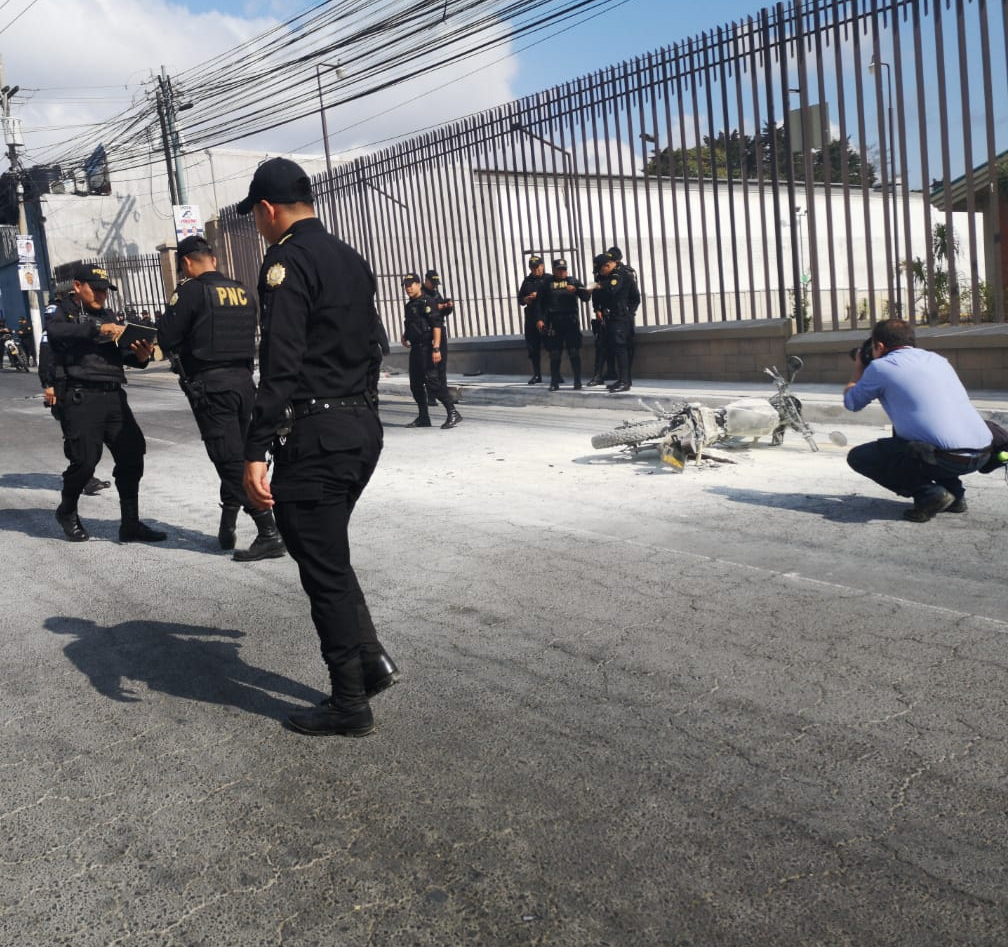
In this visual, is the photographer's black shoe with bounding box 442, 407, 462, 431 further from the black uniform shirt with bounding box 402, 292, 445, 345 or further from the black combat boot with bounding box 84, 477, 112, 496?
the black combat boot with bounding box 84, 477, 112, 496

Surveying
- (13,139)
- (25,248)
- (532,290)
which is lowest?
(532,290)

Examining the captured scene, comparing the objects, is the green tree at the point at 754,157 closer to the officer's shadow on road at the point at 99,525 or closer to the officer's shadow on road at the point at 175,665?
the officer's shadow on road at the point at 99,525

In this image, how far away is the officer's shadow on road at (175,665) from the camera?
3922 millimetres

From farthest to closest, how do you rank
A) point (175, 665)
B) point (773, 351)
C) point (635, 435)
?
point (773, 351) → point (635, 435) → point (175, 665)

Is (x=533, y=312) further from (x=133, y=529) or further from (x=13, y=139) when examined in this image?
A: (x=13, y=139)

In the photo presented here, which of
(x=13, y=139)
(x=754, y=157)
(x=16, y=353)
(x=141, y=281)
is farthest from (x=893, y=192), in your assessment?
(x=13, y=139)

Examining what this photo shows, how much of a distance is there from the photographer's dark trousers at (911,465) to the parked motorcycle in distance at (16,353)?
2995 cm

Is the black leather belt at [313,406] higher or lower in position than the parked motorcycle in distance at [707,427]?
higher

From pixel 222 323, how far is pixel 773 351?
26.7ft

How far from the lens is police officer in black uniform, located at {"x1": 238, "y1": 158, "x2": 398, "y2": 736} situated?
→ 329 centimetres

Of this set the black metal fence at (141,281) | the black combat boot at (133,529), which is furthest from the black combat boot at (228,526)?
the black metal fence at (141,281)

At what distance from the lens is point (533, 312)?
1477 cm

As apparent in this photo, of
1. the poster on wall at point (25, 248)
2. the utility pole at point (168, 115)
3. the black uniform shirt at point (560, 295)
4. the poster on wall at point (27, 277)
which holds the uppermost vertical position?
the utility pole at point (168, 115)

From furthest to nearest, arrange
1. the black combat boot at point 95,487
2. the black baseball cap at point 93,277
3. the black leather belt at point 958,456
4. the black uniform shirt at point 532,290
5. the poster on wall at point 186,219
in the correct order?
the poster on wall at point 186,219, the black uniform shirt at point 532,290, the black combat boot at point 95,487, the black baseball cap at point 93,277, the black leather belt at point 958,456
